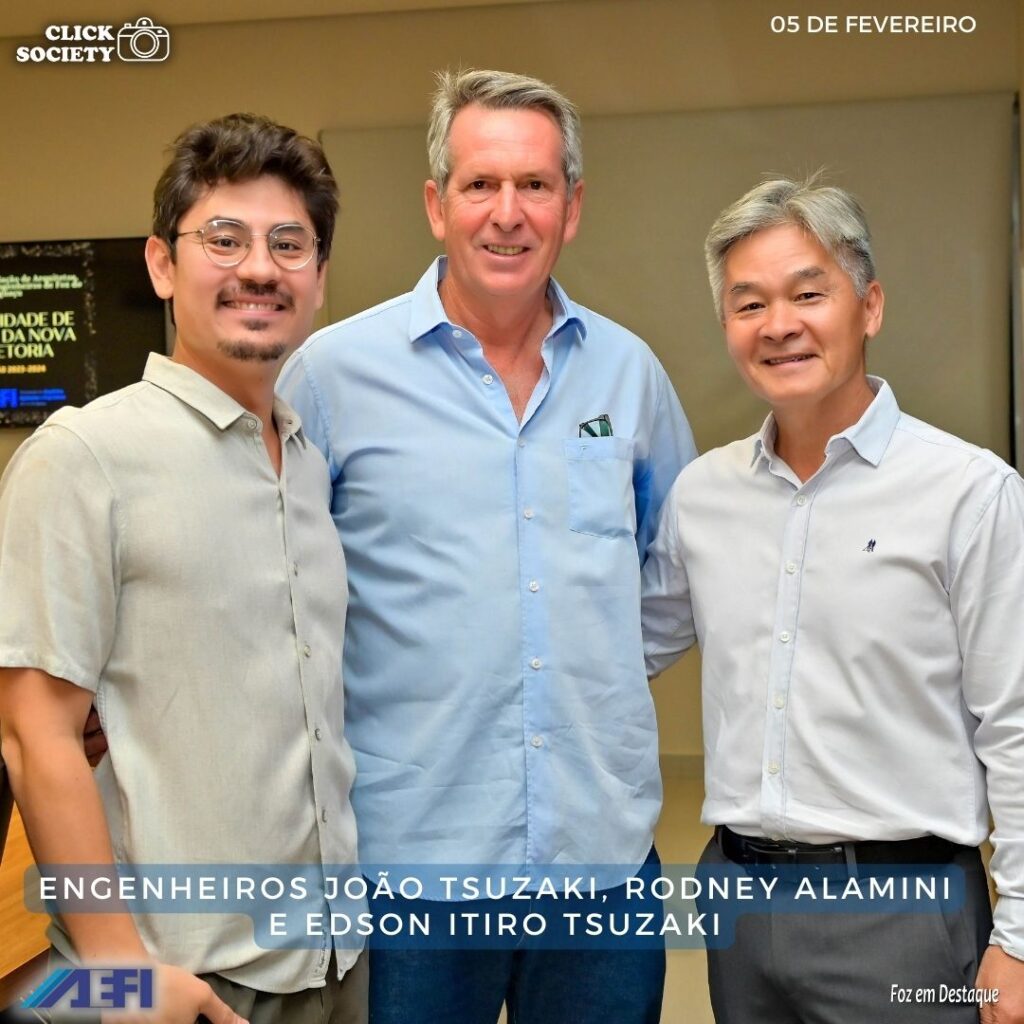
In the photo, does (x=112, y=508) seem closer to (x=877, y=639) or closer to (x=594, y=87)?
(x=877, y=639)

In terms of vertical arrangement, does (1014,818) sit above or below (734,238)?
below

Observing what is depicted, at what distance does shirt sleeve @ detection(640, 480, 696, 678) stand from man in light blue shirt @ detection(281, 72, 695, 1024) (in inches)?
2.1

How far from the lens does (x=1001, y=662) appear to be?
4.70 feet

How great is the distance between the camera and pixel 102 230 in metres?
4.88

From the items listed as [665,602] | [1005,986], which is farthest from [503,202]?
[1005,986]

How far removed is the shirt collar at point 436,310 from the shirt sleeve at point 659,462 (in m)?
0.20

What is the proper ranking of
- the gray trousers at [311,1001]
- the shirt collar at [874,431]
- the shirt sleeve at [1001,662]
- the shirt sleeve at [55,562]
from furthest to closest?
the shirt collar at [874,431] < the shirt sleeve at [1001,662] < the gray trousers at [311,1001] < the shirt sleeve at [55,562]

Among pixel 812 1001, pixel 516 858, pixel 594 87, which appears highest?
pixel 594 87

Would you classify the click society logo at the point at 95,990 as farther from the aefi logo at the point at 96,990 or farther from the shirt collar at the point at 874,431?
the shirt collar at the point at 874,431

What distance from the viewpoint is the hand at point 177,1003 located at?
1.19 m

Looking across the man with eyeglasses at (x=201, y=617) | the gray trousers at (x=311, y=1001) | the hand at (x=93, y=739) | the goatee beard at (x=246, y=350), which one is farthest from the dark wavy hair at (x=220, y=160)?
the gray trousers at (x=311, y=1001)

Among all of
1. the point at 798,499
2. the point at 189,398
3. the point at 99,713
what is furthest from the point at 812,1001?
the point at 189,398

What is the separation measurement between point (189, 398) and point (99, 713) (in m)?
0.36

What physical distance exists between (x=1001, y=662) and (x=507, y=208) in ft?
2.89
